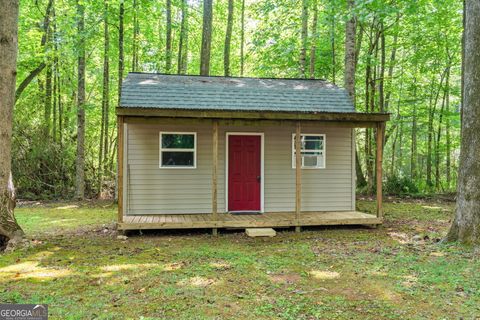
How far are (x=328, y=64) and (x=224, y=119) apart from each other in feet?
34.8

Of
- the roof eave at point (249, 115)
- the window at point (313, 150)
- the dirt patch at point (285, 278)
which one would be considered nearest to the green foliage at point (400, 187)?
the window at point (313, 150)

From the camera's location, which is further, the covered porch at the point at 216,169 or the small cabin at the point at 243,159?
the small cabin at the point at 243,159

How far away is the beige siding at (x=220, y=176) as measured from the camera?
8617mm

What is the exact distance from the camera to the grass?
3.69 m

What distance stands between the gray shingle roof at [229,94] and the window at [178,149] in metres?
0.77

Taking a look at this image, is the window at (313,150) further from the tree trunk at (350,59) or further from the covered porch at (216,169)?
the tree trunk at (350,59)

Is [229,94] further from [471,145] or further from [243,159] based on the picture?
[471,145]

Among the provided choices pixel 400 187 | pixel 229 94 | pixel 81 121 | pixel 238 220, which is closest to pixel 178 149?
pixel 229 94

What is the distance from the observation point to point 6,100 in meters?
5.89

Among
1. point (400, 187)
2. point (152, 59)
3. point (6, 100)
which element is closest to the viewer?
point (6, 100)

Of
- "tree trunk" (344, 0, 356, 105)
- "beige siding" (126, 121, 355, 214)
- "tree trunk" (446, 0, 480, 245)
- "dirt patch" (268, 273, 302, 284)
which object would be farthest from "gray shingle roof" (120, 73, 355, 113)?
"dirt patch" (268, 273, 302, 284)

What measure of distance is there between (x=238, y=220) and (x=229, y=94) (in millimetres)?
3451

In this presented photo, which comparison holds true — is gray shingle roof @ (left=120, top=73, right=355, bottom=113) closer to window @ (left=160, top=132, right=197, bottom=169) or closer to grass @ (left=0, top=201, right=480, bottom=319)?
window @ (left=160, top=132, right=197, bottom=169)

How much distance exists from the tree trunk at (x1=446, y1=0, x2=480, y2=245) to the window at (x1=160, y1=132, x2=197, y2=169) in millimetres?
5748
